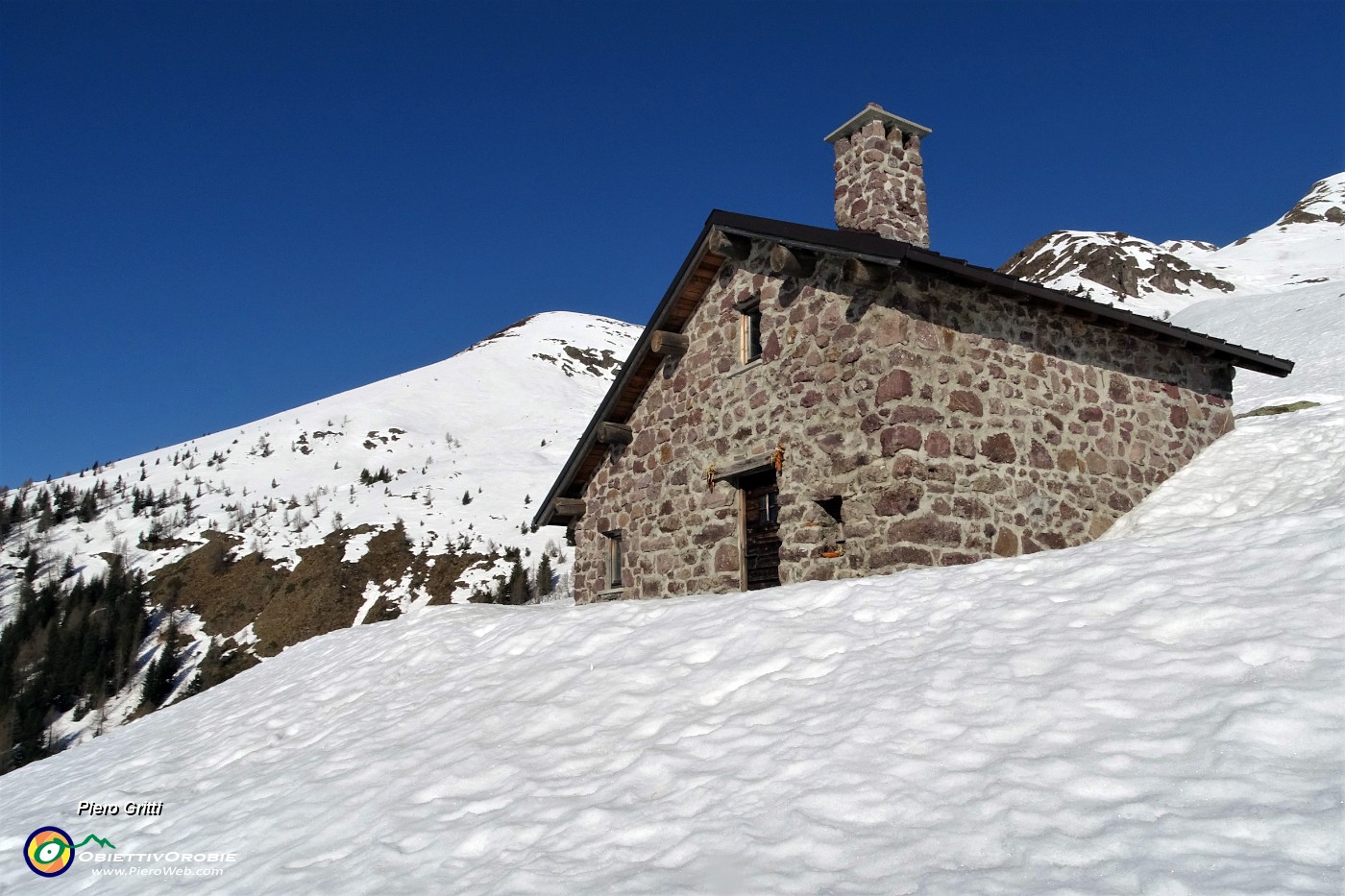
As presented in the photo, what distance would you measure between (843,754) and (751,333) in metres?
8.02

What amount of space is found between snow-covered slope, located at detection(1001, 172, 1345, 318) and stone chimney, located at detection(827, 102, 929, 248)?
3797 centimetres

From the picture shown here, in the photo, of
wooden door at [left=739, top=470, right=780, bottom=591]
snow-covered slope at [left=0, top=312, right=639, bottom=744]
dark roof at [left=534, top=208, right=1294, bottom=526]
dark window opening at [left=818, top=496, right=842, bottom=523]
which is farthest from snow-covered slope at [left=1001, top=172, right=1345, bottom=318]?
dark window opening at [left=818, top=496, right=842, bottom=523]

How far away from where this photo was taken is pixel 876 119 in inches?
452

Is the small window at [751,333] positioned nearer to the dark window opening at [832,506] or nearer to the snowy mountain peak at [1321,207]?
the dark window opening at [832,506]

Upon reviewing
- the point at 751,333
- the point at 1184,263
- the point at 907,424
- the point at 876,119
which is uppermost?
the point at 1184,263

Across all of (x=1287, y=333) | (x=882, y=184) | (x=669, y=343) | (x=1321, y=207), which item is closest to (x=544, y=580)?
(x=669, y=343)

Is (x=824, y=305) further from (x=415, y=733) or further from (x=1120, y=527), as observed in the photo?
(x=415, y=733)

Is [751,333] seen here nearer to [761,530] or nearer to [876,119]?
[761,530]

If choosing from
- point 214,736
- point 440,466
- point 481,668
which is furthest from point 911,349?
point 440,466

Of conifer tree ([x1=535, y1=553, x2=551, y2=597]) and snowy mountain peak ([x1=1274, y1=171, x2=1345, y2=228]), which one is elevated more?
snowy mountain peak ([x1=1274, y1=171, x2=1345, y2=228])

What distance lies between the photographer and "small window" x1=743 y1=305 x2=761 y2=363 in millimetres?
11375

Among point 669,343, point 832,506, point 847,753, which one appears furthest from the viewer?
point 669,343

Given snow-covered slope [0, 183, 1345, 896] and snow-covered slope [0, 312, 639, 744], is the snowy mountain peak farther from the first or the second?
snow-covered slope [0, 183, 1345, 896]

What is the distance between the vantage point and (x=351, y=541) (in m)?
31.0
